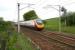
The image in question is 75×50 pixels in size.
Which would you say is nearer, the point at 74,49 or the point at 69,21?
the point at 74,49

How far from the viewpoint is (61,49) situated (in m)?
17.6

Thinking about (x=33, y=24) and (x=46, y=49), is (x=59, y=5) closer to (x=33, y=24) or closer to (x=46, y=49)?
(x=33, y=24)

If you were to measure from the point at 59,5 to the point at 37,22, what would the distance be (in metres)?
5.30

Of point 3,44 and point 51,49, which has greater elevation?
point 3,44

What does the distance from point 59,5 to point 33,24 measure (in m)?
6.13

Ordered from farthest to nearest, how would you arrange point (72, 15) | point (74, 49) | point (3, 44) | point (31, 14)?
point (31, 14), point (72, 15), point (74, 49), point (3, 44)

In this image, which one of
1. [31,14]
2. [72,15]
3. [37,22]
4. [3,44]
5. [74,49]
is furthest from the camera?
[31,14]

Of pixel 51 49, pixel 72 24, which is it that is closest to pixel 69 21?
pixel 72 24

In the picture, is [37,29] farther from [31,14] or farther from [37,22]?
[31,14]

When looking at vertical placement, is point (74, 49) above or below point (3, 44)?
below

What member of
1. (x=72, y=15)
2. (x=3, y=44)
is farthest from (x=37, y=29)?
(x=3, y=44)

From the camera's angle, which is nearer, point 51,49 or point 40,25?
point 51,49

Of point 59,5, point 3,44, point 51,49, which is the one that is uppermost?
point 59,5

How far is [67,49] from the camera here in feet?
57.3
